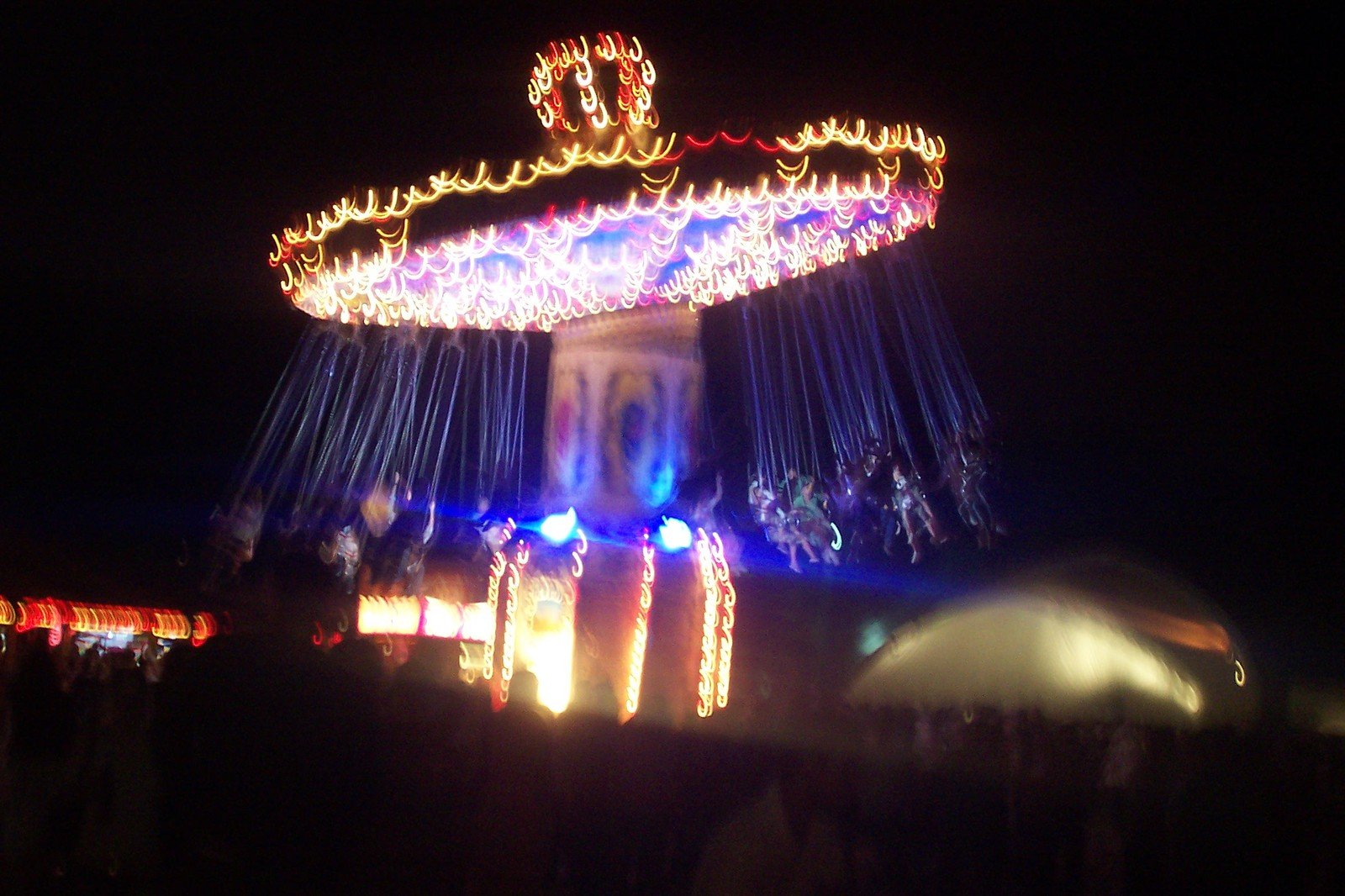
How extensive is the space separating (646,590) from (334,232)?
4.92 meters

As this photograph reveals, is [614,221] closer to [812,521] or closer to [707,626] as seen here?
[707,626]

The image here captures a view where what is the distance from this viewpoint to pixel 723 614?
13.7 m

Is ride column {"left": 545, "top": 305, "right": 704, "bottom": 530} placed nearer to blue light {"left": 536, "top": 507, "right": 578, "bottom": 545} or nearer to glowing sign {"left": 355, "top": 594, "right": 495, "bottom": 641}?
blue light {"left": 536, "top": 507, "right": 578, "bottom": 545}

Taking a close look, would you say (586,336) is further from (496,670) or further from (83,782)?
(83,782)

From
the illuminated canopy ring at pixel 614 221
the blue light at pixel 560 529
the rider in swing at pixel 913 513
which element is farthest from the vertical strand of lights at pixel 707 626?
the rider in swing at pixel 913 513

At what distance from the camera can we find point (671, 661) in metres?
13.6

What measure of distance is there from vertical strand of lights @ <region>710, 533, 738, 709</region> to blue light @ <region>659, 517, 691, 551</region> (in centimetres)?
30

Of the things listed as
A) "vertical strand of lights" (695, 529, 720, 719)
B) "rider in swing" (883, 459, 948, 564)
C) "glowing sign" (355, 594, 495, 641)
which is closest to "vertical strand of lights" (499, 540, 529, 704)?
"vertical strand of lights" (695, 529, 720, 719)

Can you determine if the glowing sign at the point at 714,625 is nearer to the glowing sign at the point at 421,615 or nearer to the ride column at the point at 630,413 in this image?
the ride column at the point at 630,413

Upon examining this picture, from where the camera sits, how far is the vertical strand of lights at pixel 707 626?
521 inches

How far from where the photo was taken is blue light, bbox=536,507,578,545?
14.1 m

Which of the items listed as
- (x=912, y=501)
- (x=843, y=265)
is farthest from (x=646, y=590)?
(x=912, y=501)

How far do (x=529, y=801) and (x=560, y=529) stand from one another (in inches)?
281

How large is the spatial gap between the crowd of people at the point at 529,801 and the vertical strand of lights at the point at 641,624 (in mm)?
4673
